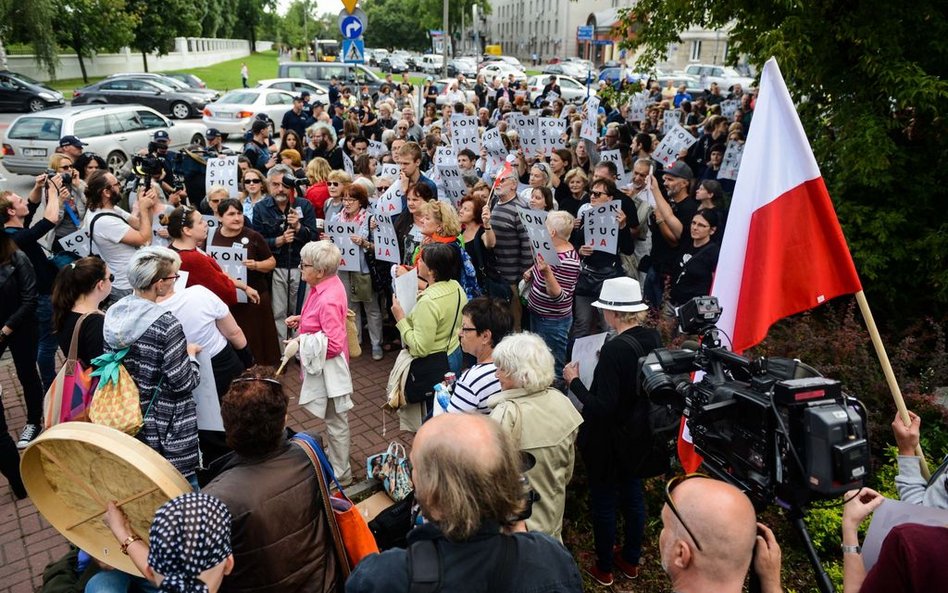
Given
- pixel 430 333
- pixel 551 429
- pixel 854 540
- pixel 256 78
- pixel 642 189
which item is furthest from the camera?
pixel 256 78

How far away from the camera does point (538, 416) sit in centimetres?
318

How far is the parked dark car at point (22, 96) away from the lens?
25.6 meters

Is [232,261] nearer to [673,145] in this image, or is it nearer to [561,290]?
[561,290]

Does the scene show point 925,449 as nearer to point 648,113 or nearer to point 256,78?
point 648,113

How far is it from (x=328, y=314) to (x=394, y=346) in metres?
2.94

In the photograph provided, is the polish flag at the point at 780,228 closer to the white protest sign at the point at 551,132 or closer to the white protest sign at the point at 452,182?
the white protest sign at the point at 452,182

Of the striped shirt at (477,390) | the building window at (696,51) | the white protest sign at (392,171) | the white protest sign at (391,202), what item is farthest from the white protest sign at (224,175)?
the building window at (696,51)

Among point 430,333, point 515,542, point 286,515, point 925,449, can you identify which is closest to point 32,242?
point 430,333

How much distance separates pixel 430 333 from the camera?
4.46 m

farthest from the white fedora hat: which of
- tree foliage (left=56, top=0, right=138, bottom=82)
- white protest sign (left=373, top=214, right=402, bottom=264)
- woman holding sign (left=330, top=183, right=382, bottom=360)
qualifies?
tree foliage (left=56, top=0, right=138, bottom=82)

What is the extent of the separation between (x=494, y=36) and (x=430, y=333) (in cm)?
11347

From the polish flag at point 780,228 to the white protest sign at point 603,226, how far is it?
2.52 m

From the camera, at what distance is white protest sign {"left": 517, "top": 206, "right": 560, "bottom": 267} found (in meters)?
5.55

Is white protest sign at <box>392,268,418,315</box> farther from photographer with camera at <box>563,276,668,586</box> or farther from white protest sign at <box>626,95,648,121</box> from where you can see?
white protest sign at <box>626,95,648,121</box>
